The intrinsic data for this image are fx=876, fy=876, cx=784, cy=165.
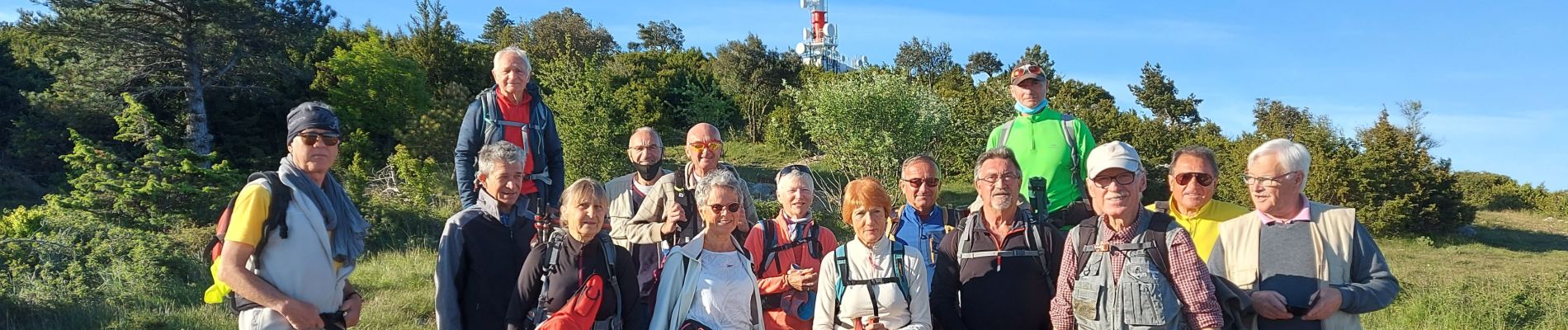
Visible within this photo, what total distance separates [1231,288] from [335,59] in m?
25.6

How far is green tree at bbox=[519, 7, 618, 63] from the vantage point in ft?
121

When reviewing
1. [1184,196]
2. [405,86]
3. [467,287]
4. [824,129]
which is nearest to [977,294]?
[1184,196]

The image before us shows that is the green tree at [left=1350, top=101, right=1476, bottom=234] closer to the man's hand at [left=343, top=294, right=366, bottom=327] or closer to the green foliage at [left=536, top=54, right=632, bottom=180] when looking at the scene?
the green foliage at [left=536, top=54, right=632, bottom=180]

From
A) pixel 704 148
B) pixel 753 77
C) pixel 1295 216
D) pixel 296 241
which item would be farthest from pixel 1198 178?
pixel 753 77

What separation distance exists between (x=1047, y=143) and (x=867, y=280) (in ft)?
5.84

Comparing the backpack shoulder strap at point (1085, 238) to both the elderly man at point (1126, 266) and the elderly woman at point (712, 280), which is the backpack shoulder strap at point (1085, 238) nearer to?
the elderly man at point (1126, 266)

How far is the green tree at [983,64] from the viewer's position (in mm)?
52769

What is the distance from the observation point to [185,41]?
73.7 feet

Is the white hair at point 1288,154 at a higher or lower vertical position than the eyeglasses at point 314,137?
lower

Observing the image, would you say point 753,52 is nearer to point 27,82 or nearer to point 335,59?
point 335,59

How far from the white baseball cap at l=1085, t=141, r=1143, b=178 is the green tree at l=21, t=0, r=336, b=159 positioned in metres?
24.6

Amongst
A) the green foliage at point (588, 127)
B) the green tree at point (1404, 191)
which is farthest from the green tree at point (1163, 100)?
the green foliage at point (588, 127)

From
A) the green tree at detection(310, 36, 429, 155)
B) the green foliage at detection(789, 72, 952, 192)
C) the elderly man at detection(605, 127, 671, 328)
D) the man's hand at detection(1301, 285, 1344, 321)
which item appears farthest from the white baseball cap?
the green tree at detection(310, 36, 429, 155)

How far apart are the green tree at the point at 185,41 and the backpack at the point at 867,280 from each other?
77.8ft
